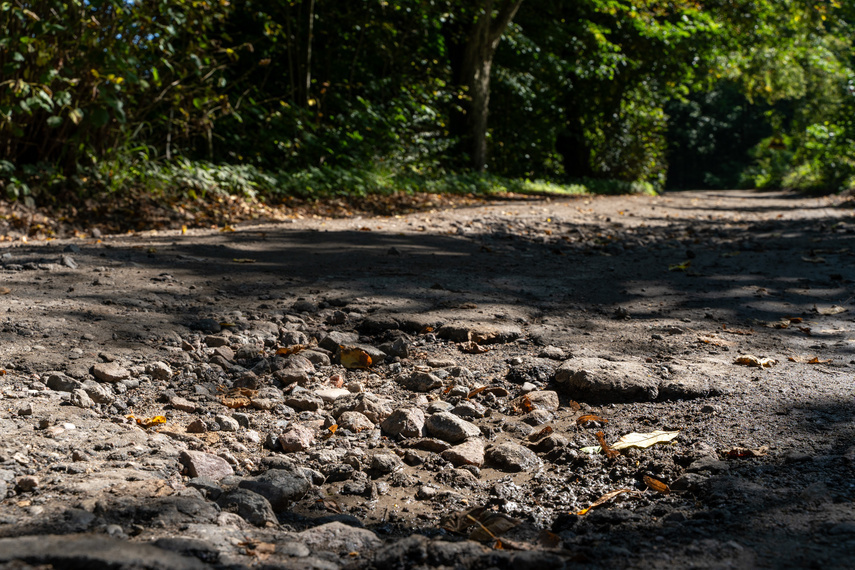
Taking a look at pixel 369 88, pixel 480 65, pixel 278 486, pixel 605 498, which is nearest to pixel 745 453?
pixel 605 498

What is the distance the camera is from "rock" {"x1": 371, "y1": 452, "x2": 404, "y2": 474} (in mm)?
1855

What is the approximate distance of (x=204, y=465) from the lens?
1.70 meters

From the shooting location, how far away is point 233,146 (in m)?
8.81

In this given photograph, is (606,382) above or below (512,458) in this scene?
above

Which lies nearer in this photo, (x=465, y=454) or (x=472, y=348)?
(x=465, y=454)

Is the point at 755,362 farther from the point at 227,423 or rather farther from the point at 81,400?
the point at 81,400

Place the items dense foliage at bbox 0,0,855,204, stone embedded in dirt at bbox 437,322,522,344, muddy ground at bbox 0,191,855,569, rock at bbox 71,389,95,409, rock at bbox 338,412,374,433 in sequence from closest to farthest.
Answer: muddy ground at bbox 0,191,855,569 < rock at bbox 71,389,95,409 < rock at bbox 338,412,374,433 < stone embedded in dirt at bbox 437,322,522,344 < dense foliage at bbox 0,0,855,204

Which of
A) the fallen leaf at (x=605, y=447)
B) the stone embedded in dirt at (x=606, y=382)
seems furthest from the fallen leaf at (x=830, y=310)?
the fallen leaf at (x=605, y=447)

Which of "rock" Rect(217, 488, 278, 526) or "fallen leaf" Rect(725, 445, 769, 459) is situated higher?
"fallen leaf" Rect(725, 445, 769, 459)

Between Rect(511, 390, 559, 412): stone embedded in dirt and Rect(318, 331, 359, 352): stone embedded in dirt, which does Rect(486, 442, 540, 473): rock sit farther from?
Rect(318, 331, 359, 352): stone embedded in dirt

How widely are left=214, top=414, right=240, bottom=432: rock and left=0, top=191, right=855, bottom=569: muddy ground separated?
31mm

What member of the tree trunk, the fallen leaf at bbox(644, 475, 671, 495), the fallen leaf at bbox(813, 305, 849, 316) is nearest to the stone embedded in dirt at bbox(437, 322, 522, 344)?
the fallen leaf at bbox(644, 475, 671, 495)

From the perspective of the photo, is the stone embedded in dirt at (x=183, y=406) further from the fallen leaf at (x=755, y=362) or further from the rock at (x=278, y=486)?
the fallen leaf at (x=755, y=362)

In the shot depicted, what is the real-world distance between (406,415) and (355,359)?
604mm
